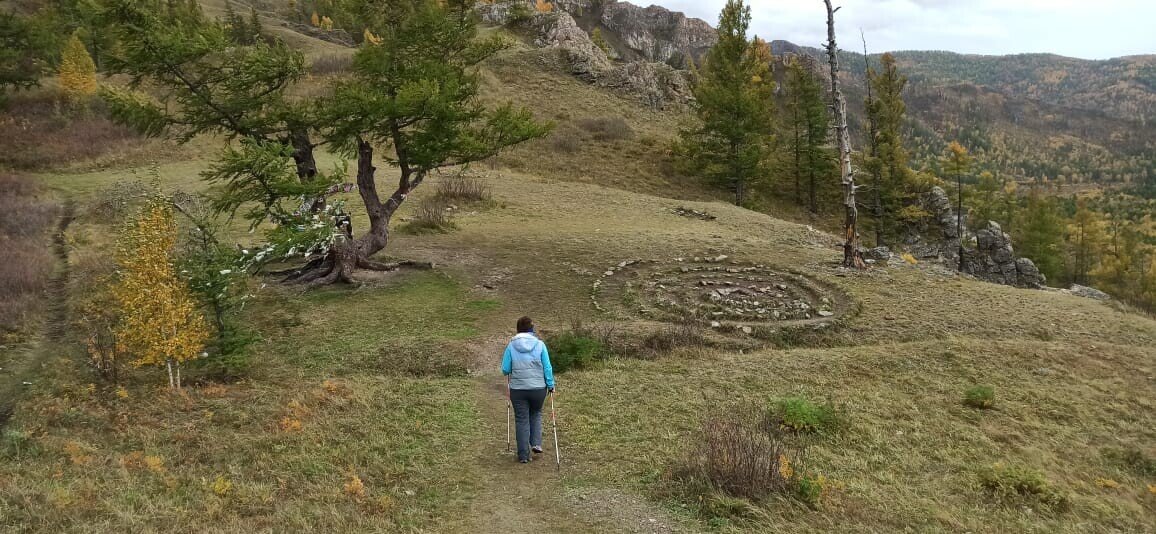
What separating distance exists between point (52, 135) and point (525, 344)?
41065mm

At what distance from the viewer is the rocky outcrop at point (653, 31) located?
14962 cm

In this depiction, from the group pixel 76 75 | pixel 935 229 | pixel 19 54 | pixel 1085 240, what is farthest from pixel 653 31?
pixel 19 54

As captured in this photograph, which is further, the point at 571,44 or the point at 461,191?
the point at 571,44

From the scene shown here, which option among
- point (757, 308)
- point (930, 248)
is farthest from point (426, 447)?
point (930, 248)

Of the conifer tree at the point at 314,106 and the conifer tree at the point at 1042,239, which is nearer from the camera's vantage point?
the conifer tree at the point at 314,106

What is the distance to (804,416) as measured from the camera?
9.66 m

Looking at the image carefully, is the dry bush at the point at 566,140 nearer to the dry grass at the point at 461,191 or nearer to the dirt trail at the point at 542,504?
the dry grass at the point at 461,191

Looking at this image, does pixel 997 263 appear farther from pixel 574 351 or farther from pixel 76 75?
pixel 76 75

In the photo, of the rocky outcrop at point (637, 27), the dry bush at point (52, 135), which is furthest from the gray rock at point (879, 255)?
the rocky outcrop at point (637, 27)

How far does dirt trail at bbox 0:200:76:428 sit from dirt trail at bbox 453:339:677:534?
25.7 feet

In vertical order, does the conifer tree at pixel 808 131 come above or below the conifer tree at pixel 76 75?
below

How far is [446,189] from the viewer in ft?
100

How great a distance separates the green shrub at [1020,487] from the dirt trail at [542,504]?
4.54 metres

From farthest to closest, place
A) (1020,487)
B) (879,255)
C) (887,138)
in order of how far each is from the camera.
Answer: (887,138)
(879,255)
(1020,487)
